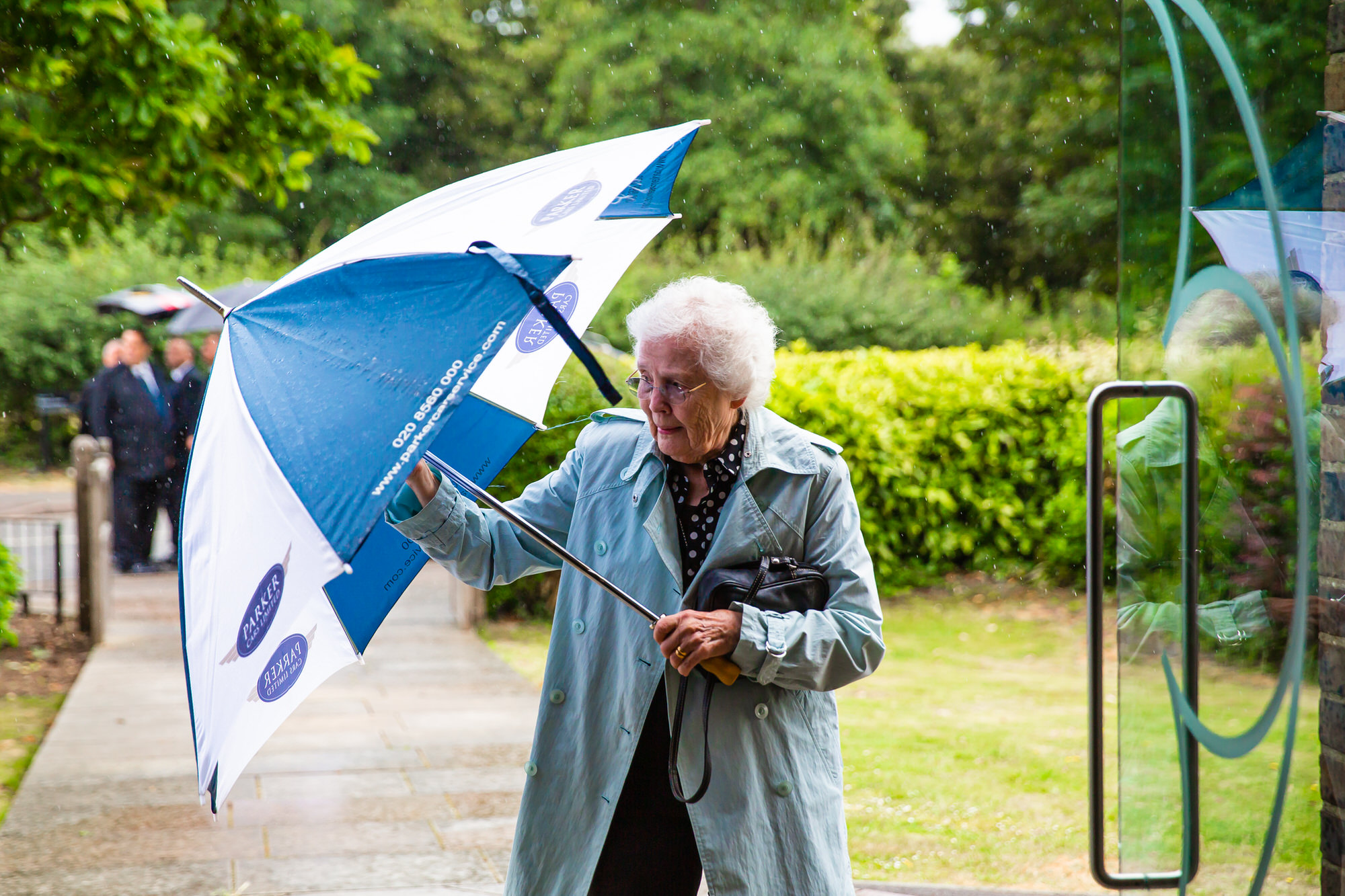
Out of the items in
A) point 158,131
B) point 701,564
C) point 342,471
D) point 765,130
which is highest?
point 765,130

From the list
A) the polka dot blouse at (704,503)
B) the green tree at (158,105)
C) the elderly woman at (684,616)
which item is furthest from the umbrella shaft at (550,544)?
the green tree at (158,105)

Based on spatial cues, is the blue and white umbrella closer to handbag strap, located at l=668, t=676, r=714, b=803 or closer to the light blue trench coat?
the light blue trench coat

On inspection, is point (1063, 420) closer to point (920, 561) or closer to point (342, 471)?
point (920, 561)

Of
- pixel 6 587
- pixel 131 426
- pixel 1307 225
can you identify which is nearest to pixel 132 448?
pixel 131 426

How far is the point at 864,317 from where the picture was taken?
62.8ft

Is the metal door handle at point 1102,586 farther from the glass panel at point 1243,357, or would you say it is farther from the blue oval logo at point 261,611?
the blue oval logo at point 261,611

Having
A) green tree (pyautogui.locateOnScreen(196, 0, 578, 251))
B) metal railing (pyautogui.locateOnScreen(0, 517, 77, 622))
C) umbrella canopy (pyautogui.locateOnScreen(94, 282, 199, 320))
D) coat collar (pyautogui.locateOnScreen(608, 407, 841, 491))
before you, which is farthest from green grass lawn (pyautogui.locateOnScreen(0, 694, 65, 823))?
green tree (pyautogui.locateOnScreen(196, 0, 578, 251))

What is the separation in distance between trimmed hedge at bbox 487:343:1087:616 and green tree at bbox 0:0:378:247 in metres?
4.63

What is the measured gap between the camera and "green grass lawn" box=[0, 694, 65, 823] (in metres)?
5.64

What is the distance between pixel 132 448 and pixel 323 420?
10.2 meters

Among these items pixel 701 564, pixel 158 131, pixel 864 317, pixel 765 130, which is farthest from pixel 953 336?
pixel 701 564

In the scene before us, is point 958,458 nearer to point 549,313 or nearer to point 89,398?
point 89,398

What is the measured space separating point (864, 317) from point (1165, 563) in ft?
56.5

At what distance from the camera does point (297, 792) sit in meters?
5.48
